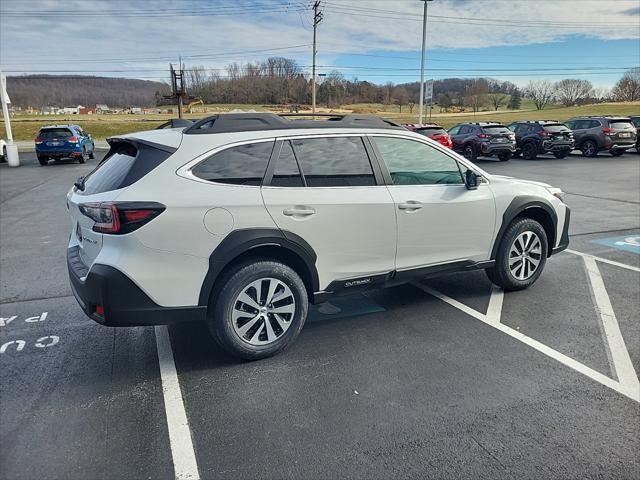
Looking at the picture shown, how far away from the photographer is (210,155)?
11.3ft

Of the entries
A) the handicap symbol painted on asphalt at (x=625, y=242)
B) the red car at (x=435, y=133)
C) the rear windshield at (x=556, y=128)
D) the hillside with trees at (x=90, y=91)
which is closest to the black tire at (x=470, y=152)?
the red car at (x=435, y=133)

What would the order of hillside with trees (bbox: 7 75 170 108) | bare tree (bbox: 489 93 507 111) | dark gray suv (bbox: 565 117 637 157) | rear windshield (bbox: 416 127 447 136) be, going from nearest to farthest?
rear windshield (bbox: 416 127 447 136), dark gray suv (bbox: 565 117 637 157), hillside with trees (bbox: 7 75 170 108), bare tree (bbox: 489 93 507 111)

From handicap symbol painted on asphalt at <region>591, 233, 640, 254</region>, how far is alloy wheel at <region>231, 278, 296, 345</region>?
18.2ft

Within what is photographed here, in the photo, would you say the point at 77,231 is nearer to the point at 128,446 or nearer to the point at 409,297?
the point at 128,446

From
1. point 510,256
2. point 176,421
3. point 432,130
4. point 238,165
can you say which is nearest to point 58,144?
point 432,130

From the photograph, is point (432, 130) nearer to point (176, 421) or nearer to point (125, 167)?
point (125, 167)

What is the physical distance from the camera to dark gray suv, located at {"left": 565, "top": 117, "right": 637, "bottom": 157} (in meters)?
22.2

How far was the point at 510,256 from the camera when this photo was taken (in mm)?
4906

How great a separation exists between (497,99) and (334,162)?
108m

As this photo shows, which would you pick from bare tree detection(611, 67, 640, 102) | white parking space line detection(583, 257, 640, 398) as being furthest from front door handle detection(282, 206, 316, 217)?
bare tree detection(611, 67, 640, 102)

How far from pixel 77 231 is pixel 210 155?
123 cm

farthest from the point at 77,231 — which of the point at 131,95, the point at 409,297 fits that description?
the point at 131,95

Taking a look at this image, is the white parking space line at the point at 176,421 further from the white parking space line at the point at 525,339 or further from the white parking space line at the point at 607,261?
the white parking space line at the point at 607,261

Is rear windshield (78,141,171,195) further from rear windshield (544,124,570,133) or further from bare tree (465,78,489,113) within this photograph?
bare tree (465,78,489,113)
